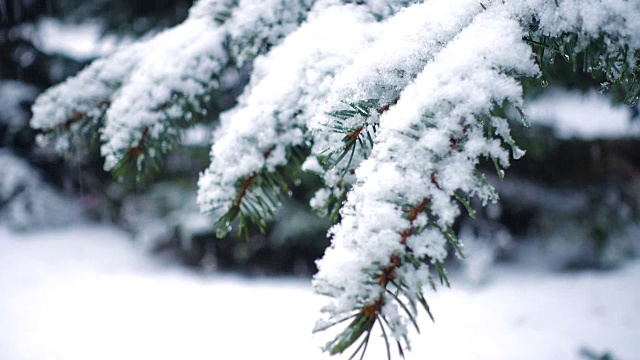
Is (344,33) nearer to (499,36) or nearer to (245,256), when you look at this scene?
(499,36)

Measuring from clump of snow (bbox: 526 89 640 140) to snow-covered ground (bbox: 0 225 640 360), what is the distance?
46.9 inches

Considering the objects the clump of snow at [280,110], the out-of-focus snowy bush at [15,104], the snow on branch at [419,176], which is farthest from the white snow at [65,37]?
the snow on branch at [419,176]

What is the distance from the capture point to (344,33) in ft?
2.35

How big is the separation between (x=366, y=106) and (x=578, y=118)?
396cm

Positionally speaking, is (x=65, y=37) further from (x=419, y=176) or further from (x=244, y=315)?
(x=419, y=176)

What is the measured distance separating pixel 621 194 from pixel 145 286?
13.7 ft

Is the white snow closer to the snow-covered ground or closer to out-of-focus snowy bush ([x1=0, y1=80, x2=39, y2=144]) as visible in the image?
out-of-focus snowy bush ([x1=0, y1=80, x2=39, y2=144])

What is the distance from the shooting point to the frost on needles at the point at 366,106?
0.43 m

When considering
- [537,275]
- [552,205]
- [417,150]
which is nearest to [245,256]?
[537,275]

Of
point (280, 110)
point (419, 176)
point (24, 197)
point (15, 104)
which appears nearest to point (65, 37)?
point (15, 104)

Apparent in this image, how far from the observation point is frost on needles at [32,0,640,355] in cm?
43

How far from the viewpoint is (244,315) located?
2918 mm

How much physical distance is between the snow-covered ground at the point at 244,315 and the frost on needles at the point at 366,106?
1757mm

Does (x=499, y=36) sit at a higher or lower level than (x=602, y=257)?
lower
